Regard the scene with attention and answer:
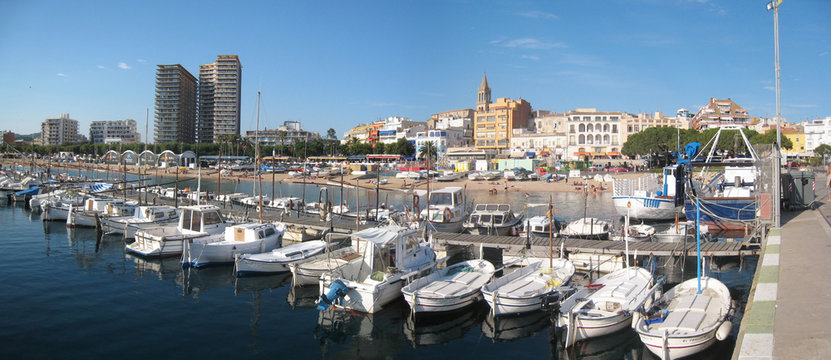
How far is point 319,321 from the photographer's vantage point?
56.0ft

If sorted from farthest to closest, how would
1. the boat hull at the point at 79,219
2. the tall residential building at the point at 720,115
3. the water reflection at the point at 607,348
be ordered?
1. the tall residential building at the point at 720,115
2. the boat hull at the point at 79,219
3. the water reflection at the point at 607,348

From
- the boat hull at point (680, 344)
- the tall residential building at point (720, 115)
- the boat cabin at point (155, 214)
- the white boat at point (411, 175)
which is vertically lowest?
the boat hull at point (680, 344)

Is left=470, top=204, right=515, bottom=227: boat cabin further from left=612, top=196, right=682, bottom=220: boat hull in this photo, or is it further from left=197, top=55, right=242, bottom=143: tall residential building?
left=197, top=55, right=242, bottom=143: tall residential building

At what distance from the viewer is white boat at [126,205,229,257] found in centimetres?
2581

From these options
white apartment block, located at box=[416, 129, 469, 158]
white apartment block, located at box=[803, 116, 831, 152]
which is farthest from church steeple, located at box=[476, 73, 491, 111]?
white apartment block, located at box=[803, 116, 831, 152]

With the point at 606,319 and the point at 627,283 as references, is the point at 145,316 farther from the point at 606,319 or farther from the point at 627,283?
the point at 627,283

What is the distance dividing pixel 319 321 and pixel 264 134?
181734mm

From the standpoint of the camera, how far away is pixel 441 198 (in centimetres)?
3372

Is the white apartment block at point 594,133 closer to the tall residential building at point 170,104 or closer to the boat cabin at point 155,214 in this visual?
the boat cabin at point 155,214

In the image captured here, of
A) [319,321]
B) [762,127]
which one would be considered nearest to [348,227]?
[319,321]

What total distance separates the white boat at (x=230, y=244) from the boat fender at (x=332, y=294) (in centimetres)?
855

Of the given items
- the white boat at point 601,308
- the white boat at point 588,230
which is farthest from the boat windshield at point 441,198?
the white boat at point 601,308

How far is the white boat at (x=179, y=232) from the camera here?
25814 mm

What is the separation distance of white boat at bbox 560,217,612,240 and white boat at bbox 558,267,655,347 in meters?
10.6
